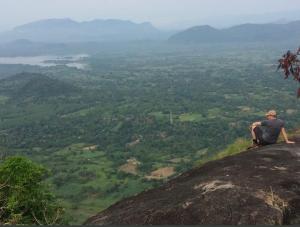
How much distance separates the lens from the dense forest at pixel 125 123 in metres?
65.3

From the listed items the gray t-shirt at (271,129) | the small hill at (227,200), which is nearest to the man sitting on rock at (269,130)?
the gray t-shirt at (271,129)

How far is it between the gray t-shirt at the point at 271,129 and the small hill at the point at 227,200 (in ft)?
8.55

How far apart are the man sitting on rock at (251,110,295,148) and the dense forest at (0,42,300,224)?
2439 cm

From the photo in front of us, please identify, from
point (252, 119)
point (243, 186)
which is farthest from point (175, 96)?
point (243, 186)

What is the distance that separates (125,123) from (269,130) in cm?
9234

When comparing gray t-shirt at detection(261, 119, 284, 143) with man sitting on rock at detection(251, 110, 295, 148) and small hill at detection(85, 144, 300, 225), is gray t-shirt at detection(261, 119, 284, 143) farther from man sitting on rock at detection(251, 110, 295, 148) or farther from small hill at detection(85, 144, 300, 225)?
small hill at detection(85, 144, 300, 225)

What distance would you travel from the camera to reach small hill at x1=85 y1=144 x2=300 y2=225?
6.67m

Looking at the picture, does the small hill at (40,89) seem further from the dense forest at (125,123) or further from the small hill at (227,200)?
the small hill at (227,200)

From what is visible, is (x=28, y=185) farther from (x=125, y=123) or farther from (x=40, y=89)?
(x=40, y=89)

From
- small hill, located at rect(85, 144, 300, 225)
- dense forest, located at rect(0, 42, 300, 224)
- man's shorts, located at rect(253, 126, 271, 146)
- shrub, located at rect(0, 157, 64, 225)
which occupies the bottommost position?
dense forest, located at rect(0, 42, 300, 224)

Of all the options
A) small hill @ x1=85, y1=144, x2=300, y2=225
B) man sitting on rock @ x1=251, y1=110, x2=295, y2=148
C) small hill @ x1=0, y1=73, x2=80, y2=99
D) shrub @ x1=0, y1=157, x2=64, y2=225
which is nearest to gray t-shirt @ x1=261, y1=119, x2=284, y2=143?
man sitting on rock @ x1=251, y1=110, x2=295, y2=148

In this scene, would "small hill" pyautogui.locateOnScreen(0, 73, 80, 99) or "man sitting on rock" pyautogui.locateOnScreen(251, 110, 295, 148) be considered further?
"small hill" pyautogui.locateOnScreen(0, 73, 80, 99)

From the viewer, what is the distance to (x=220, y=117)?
350 feet

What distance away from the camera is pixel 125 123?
10438 cm
